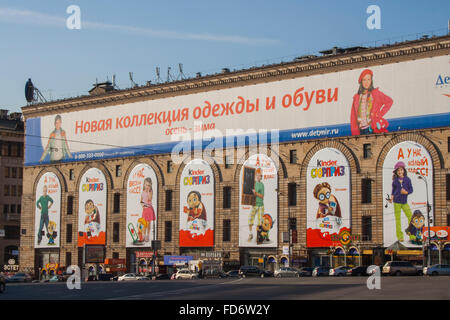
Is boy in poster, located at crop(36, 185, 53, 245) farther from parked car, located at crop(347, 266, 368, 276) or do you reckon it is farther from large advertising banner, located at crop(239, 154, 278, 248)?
parked car, located at crop(347, 266, 368, 276)

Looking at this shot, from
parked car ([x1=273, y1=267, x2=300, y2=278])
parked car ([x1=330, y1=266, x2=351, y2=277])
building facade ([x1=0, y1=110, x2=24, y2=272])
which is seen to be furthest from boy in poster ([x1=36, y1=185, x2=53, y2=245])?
parked car ([x1=330, y1=266, x2=351, y2=277])

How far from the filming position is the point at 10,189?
5704 inches

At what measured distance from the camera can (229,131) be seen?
103250 mm

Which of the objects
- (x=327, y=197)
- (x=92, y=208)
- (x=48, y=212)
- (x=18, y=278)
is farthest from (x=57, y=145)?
(x=327, y=197)

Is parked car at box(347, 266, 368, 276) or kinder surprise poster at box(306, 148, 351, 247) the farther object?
kinder surprise poster at box(306, 148, 351, 247)

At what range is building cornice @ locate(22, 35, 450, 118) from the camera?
290ft

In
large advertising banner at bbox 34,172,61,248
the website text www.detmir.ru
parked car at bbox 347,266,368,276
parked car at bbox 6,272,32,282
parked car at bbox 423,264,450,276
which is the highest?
the website text www.detmir.ru

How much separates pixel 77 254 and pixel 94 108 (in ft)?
74.6

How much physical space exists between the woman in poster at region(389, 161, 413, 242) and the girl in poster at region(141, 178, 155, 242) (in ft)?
122

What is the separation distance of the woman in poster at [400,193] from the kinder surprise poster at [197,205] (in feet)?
87.8

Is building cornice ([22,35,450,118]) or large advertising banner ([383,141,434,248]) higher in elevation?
building cornice ([22,35,450,118])

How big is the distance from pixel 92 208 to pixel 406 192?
51530 millimetres

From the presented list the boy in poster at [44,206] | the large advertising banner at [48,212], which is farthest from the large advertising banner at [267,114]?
the boy in poster at [44,206]

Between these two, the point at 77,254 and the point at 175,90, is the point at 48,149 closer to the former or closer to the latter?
the point at 77,254
